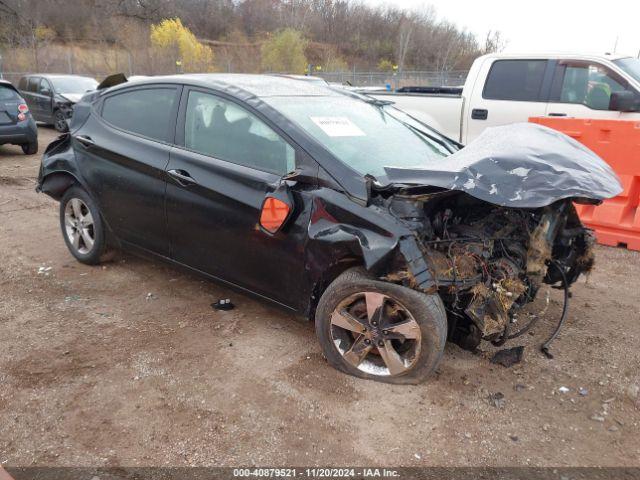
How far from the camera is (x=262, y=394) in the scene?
2.85 m

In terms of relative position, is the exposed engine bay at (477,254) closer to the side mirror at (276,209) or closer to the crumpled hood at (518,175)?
the crumpled hood at (518,175)

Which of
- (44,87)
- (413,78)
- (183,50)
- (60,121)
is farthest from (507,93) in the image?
(183,50)

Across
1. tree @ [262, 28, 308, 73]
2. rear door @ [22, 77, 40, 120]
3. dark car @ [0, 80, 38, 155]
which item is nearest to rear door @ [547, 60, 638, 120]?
dark car @ [0, 80, 38, 155]

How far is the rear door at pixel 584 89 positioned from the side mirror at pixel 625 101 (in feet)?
0.29

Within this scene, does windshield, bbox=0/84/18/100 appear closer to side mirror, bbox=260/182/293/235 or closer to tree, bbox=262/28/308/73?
side mirror, bbox=260/182/293/235

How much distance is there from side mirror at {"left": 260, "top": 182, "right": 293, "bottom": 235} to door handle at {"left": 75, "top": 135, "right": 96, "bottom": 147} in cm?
199

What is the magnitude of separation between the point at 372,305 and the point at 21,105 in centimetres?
1000

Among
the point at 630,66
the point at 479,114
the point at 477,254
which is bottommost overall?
the point at 477,254

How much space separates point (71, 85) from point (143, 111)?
37.4ft

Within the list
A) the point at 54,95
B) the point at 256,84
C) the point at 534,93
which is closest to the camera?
the point at 256,84

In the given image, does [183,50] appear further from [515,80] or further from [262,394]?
[262,394]

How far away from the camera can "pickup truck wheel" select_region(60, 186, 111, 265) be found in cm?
432

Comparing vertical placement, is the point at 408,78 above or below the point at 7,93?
above

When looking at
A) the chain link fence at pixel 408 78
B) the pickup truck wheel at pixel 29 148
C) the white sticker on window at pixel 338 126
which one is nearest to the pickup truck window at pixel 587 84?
the white sticker on window at pixel 338 126
